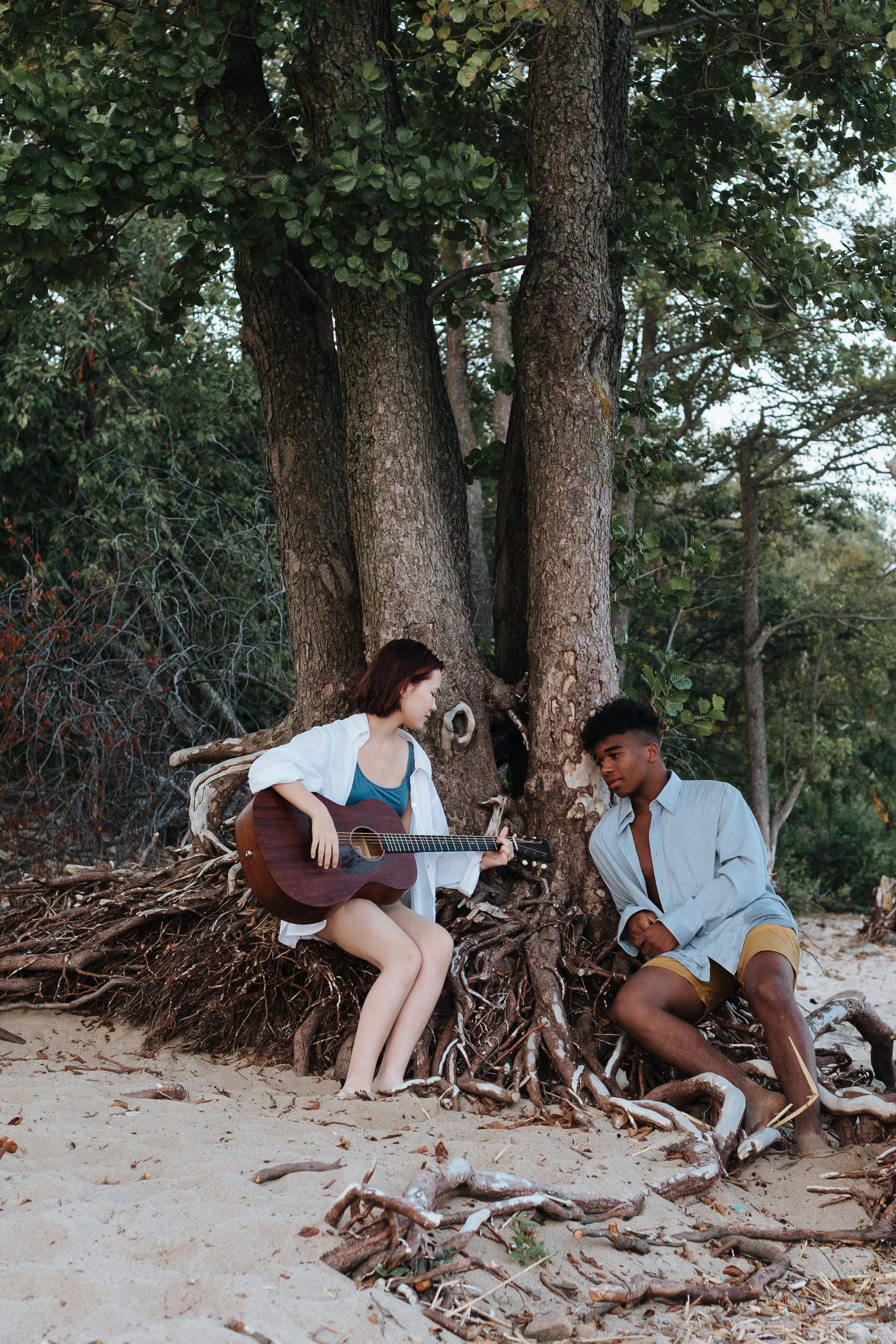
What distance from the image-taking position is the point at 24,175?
4.50m

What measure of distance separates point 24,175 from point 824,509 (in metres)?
13.3

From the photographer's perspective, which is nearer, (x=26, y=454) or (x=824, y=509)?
(x=26, y=454)

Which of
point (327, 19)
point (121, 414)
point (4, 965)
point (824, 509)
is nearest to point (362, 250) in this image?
point (327, 19)

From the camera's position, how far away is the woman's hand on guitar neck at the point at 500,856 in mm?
4621

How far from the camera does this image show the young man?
388 cm

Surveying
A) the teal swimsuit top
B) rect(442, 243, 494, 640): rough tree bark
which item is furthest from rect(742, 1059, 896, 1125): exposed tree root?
rect(442, 243, 494, 640): rough tree bark

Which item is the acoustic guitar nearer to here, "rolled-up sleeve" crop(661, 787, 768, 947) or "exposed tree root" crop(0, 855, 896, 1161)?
"exposed tree root" crop(0, 855, 896, 1161)

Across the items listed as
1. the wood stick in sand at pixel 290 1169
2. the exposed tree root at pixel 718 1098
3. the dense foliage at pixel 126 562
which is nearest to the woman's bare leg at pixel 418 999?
the exposed tree root at pixel 718 1098

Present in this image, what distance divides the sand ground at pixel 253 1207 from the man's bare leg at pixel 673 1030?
0.87 feet

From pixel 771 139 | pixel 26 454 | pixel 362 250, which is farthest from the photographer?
pixel 26 454

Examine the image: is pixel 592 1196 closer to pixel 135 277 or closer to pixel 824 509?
pixel 135 277

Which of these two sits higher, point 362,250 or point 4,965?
point 362,250

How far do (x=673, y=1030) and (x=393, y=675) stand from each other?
1.64 m

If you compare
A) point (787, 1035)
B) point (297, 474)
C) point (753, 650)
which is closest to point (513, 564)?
point (297, 474)
